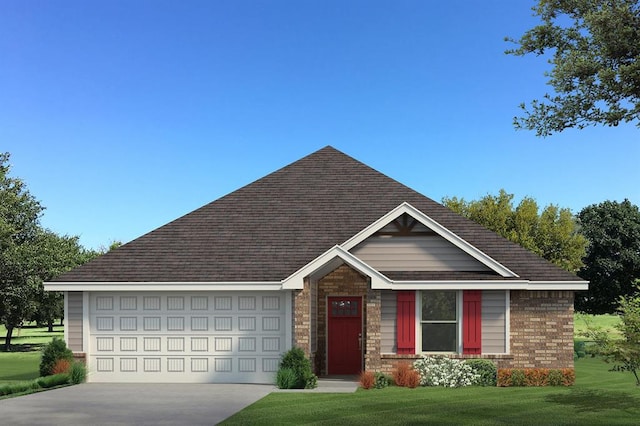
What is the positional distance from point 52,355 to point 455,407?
12245 mm

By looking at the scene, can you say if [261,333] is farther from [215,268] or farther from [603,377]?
[603,377]

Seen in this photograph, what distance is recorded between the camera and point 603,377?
23.9m

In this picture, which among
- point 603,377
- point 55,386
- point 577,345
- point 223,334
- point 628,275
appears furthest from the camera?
point 628,275

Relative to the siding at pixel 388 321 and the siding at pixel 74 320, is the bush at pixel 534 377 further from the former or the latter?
the siding at pixel 74 320

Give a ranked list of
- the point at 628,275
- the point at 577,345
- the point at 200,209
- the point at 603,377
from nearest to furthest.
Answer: the point at 603,377 → the point at 200,209 → the point at 577,345 → the point at 628,275

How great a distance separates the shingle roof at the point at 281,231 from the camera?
74.3 ft

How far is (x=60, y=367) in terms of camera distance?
2191 cm

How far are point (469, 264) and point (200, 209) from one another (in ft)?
31.8

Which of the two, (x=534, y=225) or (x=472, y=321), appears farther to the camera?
(x=534, y=225)

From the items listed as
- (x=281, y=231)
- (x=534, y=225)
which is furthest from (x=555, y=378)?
(x=534, y=225)

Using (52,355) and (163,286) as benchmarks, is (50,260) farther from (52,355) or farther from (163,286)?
(163,286)

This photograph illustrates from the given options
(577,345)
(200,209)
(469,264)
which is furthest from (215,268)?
(577,345)

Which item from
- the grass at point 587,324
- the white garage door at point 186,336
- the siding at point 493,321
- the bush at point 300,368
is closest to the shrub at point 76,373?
the white garage door at point 186,336

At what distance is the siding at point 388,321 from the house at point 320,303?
30 millimetres
